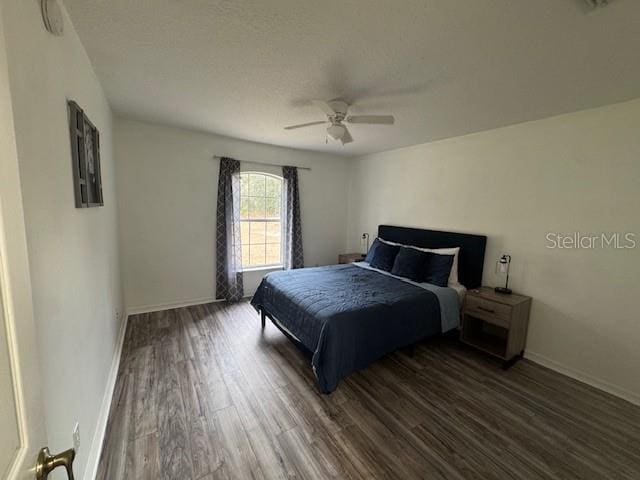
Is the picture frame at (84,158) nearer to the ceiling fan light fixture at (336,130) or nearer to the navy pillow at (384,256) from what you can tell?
the ceiling fan light fixture at (336,130)

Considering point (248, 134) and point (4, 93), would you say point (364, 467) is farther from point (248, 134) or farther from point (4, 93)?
point (248, 134)

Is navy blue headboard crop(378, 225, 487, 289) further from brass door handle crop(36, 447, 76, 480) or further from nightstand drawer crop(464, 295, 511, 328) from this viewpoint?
brass door handle crop(36, 447, 76, 480)

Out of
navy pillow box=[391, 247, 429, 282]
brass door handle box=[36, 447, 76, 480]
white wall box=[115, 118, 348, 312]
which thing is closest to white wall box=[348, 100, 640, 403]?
navy pillow box=[391, 247, 429, 282]

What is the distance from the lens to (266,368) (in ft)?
8.21

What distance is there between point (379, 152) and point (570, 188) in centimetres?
259

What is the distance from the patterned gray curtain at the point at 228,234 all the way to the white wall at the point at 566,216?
2.88 meters

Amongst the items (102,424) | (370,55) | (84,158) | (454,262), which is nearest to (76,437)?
(102,424)

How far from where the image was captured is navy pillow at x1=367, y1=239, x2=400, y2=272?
12.2ft

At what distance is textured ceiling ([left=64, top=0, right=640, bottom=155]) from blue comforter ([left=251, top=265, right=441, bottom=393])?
177cm

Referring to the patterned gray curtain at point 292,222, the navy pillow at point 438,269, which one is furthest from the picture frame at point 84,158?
the navy pillow at point 438,269

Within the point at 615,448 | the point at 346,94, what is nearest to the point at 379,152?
the point at 346,94

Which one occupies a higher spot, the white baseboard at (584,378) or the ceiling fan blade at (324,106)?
the ceiling fan blade at (324,106)

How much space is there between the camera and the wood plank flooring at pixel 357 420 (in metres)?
1.61

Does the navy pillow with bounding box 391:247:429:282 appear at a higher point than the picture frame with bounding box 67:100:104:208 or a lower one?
lower
